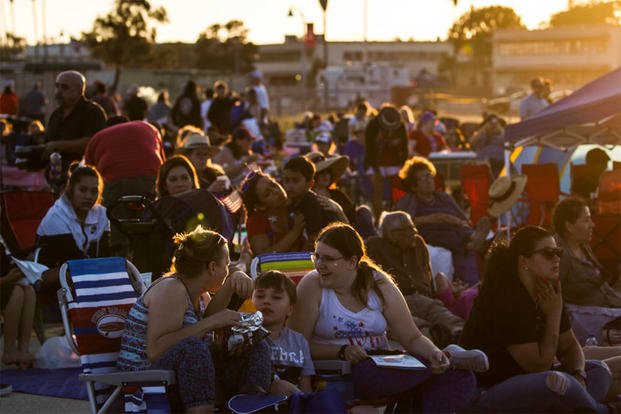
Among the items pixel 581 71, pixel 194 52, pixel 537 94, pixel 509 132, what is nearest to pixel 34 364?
pixel 509 132

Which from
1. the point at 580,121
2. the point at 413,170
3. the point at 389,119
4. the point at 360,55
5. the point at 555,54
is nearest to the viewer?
the point at 413,170

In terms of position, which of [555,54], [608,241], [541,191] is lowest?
[555,54]

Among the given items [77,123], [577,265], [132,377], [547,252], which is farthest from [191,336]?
[77,123]

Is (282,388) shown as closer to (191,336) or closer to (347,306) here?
(191,336)

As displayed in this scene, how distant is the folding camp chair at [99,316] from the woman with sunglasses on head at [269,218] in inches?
78.6

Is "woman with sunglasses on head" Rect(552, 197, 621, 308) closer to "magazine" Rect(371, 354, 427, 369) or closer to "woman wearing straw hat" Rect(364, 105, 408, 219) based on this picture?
"magazine" Rect(371, 354, 427, 369)

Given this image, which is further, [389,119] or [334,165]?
[389,119]

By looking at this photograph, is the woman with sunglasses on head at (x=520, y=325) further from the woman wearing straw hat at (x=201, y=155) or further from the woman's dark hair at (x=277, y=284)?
the woman wearing straw hat at (x=201, y=155)

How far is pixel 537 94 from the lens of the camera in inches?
722

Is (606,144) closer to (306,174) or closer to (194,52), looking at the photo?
(306,174)

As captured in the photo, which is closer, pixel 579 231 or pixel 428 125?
pixel 579 231

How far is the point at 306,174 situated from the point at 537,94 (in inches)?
430

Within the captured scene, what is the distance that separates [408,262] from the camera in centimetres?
883

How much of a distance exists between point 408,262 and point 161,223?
2.24 meters
